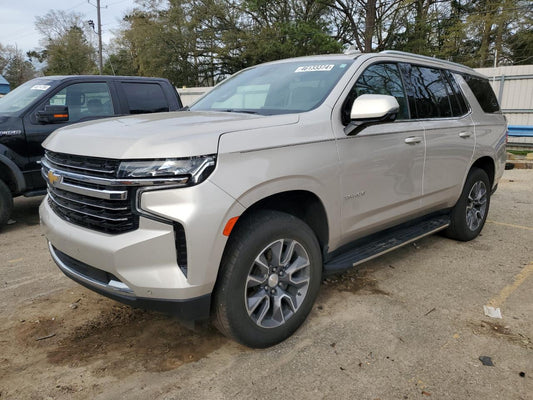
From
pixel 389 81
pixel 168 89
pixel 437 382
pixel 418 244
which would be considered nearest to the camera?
pixel 437 382

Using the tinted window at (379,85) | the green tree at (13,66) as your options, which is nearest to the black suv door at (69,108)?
the tinted window at (379,85)

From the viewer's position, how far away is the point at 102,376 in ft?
8.14

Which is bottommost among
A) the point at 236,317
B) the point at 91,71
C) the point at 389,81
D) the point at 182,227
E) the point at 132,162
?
the point at 236,317

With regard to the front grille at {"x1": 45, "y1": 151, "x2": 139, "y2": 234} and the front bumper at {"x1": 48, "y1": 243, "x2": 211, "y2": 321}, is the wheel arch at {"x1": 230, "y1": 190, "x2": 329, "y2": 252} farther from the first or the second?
the front grille at {"x1": 45, "y1": 151, "x2": 139, "y2": 234}

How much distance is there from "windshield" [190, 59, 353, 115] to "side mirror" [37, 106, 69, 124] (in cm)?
251

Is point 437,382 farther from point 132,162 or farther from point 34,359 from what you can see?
point 34,359

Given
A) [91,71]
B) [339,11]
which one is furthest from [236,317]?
[91,71]

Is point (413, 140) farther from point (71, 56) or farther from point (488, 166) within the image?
point (71, 56)

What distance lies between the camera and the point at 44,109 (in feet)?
18.0

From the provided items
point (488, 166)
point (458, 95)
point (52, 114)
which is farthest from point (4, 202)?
point (488, 166)

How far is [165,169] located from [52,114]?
3989mm

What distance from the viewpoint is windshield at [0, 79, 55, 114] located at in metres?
5.62

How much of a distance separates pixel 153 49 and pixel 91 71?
19243 millimetres

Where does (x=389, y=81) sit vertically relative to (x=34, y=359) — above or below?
above
